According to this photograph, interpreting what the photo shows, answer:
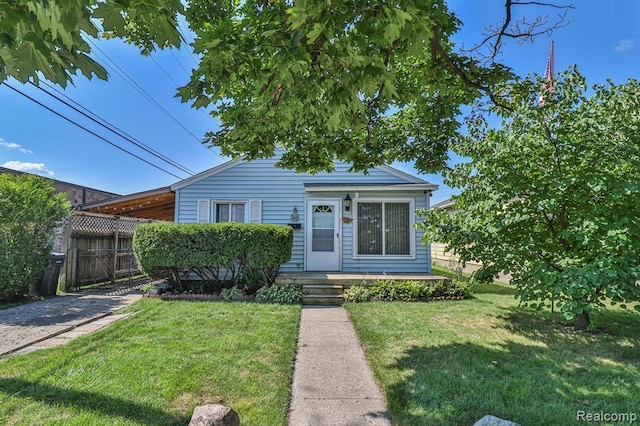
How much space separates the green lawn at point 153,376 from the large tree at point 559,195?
336cm

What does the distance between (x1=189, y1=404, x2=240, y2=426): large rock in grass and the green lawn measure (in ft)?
1.03

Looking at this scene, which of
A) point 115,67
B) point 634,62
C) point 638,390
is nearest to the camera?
point 638,390

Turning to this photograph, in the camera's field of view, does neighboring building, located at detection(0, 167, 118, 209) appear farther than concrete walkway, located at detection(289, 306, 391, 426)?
Yes

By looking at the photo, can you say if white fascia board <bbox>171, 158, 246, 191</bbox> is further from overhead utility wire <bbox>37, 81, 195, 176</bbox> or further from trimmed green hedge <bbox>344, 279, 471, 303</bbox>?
trimmed green hedge <bbox>344, 279, 471, 303</bbox>

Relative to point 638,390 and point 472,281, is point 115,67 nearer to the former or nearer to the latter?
point 472,281

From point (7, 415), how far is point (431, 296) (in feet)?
23.5

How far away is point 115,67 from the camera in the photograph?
34.4ft

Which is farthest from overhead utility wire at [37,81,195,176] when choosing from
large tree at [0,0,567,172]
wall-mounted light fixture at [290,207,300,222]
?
large tree at [0,0,567,172]

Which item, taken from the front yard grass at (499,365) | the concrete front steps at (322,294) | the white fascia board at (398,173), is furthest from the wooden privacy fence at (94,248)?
the white fascia board at (398,173)

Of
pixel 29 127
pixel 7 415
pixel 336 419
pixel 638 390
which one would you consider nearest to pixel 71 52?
pixel 7 415

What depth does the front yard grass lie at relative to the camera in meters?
2.71

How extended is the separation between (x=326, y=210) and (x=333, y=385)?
671cm

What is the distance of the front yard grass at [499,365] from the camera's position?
8.89ft

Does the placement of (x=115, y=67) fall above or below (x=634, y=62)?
above
